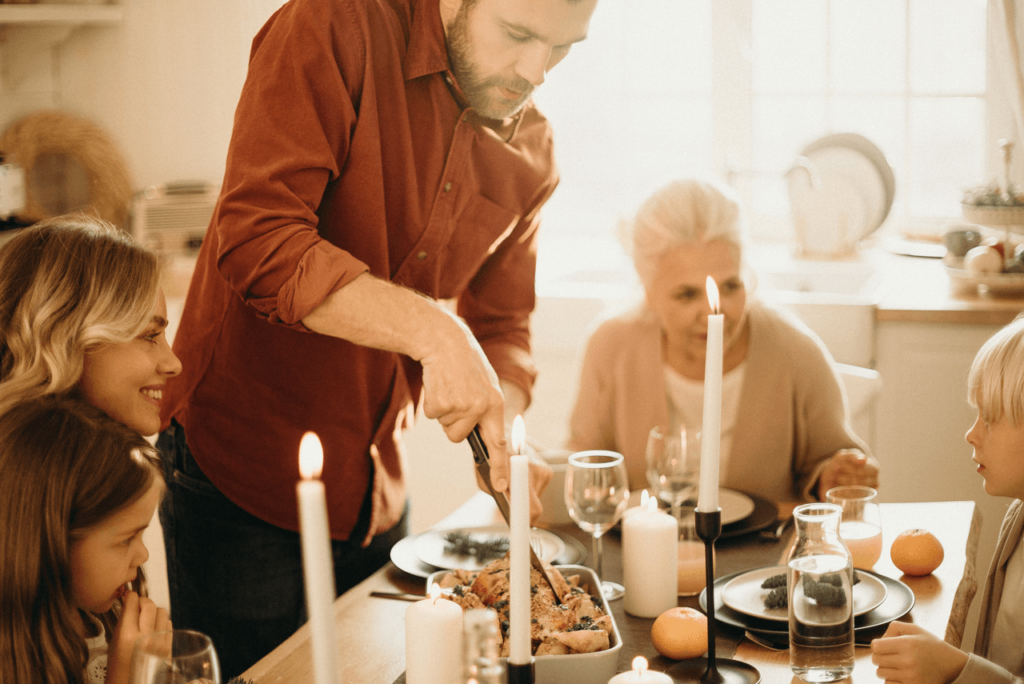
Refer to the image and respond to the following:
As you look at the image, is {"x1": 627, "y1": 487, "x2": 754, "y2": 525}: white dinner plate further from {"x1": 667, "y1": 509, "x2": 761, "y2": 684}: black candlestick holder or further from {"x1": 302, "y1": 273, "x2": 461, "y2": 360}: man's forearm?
{"x1": 302, "y1": 273, "x2": 461, "y2": 360}: man's forearm

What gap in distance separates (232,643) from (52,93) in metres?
2.31

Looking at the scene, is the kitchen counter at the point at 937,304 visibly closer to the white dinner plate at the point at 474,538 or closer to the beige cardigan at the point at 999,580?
the beige cardigan at the point at 999,580

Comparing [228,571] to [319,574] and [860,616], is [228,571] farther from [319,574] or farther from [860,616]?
[319,574]

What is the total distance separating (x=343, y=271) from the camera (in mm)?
1136

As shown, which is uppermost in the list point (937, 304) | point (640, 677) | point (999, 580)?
point (937, 304)

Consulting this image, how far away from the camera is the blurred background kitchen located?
2912mm

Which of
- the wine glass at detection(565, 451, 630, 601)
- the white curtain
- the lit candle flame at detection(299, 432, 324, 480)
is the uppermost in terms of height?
the white curtain

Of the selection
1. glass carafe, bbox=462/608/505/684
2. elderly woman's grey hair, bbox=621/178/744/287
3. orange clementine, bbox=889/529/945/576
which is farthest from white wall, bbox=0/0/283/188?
glass carafe, bbox=462/608/505/684

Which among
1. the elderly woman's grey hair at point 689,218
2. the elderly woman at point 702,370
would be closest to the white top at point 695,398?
the elderly woman at point 702,370

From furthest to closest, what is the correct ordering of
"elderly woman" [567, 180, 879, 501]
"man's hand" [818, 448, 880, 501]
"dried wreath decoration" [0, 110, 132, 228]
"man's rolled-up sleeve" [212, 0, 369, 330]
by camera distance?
"dried wreath decoration" [0, 110, 132, 228]
"elderly woman" [567, 180, 879, 501]
"man's hand" [818, 448, 880, 501]
"man's rolled-up sleeve" [212, 0, 369, 330]

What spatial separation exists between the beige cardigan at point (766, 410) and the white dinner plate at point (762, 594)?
73 cm

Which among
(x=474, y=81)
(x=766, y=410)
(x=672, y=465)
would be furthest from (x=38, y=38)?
(x=672, y=465)

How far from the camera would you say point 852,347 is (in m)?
2.55

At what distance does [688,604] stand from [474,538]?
30cm
